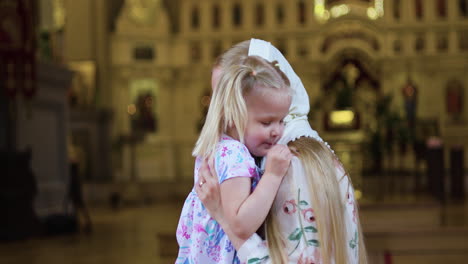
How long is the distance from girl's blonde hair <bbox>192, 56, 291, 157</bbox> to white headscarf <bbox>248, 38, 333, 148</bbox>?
10cm

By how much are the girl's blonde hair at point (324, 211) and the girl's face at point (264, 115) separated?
7 centimetres

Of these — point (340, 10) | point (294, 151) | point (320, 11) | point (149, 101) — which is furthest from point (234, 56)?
point (149, 101)

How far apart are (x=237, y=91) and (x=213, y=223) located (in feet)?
1.07

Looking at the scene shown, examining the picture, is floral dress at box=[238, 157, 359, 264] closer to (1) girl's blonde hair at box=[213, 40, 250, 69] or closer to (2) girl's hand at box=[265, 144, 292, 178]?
(2) girl's hand at box=[265, 144, 292, 178]

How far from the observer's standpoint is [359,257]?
1.76 metres

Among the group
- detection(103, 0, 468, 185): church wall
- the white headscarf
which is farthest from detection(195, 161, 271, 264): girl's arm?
detection(103, 0, 468, 185): church wall

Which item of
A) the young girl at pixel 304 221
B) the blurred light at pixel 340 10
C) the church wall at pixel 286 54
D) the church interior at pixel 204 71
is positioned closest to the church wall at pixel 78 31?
the church interior at pixel 204 71

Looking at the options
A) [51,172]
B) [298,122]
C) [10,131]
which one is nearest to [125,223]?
[51,172]

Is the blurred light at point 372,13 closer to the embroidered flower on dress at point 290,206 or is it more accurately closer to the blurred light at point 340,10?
the blurred light at point 340,10

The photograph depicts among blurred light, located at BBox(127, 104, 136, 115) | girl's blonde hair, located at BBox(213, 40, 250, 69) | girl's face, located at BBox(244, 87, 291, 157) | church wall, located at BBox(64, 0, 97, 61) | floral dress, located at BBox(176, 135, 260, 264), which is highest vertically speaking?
church wall, located at BBox(64, 0, 97, 61)

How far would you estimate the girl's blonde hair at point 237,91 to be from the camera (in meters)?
1.66

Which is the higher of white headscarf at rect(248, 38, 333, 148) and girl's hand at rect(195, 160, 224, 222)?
white headscarf at rect(248, 38, 333, 148)

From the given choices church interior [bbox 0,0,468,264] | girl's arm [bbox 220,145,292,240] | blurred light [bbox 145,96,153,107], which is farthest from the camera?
blurred light [bbox 145,96,153,107]

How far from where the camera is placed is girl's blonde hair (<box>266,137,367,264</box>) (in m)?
1.65
